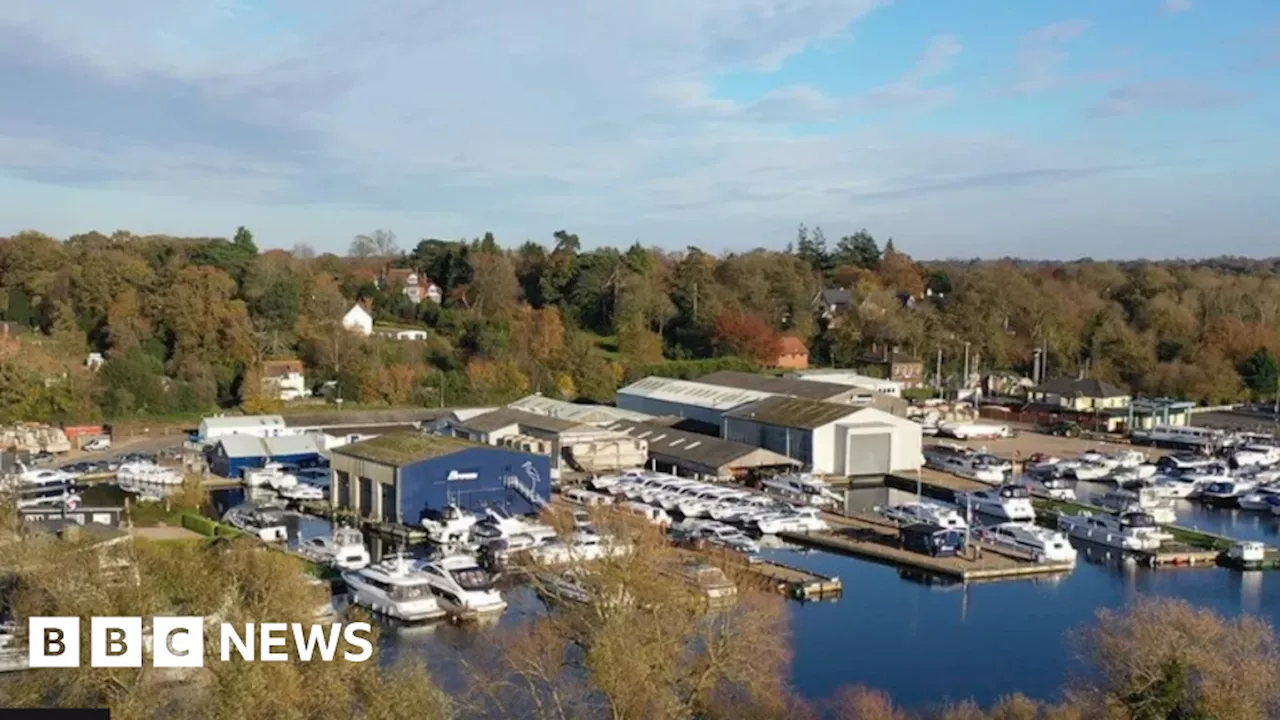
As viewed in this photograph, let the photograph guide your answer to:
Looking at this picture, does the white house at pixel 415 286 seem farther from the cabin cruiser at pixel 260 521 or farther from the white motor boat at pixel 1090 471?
the white motor boat at pixel 1090 471

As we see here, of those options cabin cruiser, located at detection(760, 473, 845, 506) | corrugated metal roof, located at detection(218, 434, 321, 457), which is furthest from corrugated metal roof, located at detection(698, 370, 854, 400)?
corrugated metal roof, located at detection(218, 434, 321, 457)

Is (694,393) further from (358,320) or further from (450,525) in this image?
(358,320)

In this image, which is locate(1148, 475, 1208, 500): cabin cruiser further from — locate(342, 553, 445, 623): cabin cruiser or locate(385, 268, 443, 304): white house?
locate(385, 268, 443, 304): white house

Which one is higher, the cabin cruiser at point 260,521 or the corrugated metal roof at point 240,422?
the corrugated metal roof at point 240,422

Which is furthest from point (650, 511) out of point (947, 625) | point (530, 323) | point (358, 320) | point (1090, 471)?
point (358, 320)

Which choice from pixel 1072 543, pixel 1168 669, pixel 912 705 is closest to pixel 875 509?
pixel 1072 543

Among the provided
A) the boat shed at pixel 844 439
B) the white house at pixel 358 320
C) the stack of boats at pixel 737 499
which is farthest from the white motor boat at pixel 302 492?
the white house at pixel 358 320
